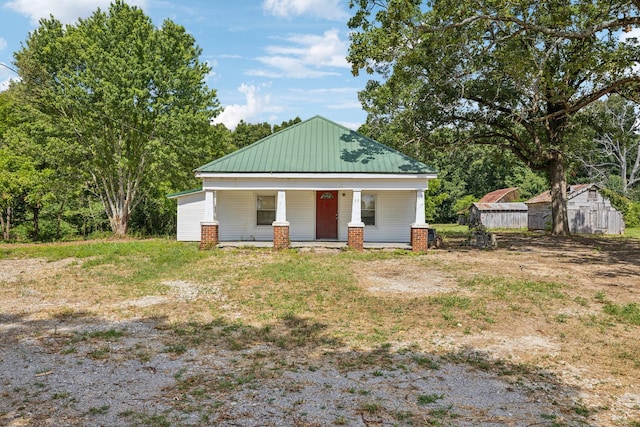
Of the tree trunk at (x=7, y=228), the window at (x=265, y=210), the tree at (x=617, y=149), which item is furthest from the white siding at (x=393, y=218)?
the tree trunk at (x=7, y=228)

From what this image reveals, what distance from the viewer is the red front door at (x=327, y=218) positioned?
61.9 feet

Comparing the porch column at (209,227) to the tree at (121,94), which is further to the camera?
the tree at (121,94)

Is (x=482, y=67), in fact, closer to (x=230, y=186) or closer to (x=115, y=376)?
(x=230, y=186)

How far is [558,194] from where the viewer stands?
23078 mm

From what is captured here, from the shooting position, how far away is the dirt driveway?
13.5 feet

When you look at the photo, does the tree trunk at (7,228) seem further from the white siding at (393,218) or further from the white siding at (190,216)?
the white siding at (393,218)

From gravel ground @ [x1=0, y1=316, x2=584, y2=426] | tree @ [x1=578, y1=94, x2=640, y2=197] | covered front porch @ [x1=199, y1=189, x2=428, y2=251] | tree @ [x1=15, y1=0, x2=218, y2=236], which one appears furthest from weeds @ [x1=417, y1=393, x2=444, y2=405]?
tree @ [x1=578, y1=94, x2=640, y2=197]

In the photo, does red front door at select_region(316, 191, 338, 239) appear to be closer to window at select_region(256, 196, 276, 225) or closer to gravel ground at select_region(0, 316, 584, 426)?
window at select_region(256, 196, 276, 225)

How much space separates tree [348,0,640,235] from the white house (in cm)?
348

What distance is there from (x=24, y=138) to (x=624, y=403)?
25.3 metres

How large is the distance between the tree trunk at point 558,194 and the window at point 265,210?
47.6ft

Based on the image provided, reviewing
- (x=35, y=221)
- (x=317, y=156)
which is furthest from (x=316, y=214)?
(x=35, y=221)

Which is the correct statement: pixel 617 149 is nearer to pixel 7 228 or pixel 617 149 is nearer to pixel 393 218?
pixel 393 218

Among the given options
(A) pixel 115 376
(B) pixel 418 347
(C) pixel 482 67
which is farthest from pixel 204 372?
(C) pixel 482 67
